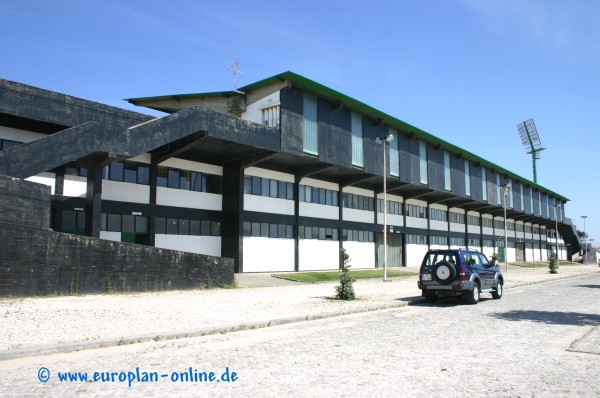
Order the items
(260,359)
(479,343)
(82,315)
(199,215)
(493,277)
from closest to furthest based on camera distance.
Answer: (260,359) < (479,343) < (82,315) < (493,277) < (199,215)

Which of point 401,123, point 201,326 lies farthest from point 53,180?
point 401,123

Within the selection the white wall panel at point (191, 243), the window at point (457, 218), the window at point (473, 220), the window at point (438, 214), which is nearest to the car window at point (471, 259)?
the white wall panel at point (191, 243)

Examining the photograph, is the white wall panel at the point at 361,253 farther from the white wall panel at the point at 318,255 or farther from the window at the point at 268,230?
the window at the point at 268,230

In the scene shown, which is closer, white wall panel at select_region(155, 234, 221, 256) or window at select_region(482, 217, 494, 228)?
white wall panel at select_region(155, 234, 221, 256)

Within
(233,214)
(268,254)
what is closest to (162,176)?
(233,214)

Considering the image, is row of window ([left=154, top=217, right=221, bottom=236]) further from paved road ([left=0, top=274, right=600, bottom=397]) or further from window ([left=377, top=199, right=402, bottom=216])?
paved road ([left=0, top=274, right=600, bottom=397])

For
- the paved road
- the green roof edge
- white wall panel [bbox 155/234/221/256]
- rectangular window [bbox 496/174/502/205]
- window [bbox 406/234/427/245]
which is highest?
the green roof edge

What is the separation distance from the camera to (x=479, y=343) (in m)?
9.11

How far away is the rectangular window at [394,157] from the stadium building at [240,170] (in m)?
0.17

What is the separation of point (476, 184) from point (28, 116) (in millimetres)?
50303

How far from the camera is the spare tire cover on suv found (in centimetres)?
1648

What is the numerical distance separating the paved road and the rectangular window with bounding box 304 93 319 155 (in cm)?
2173

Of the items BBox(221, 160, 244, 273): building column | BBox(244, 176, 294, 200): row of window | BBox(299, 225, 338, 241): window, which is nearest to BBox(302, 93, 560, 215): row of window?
BBox(244, 176, 294, 200): row of window

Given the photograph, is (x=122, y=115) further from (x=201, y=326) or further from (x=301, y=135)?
(x=201, y=326)
